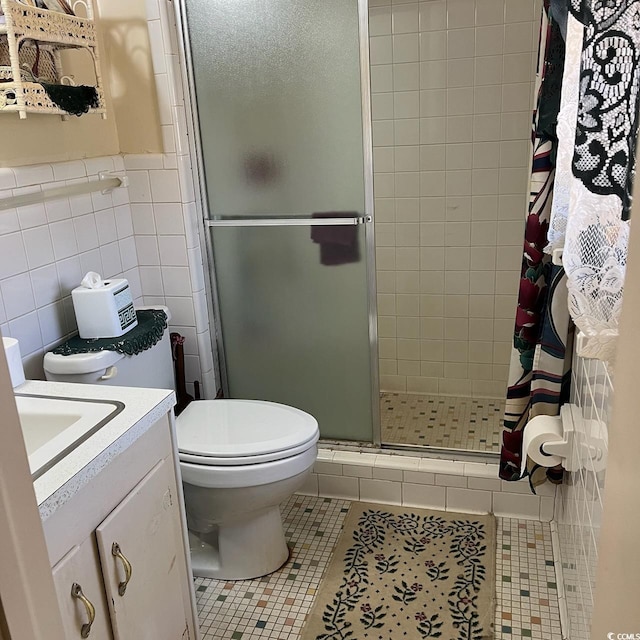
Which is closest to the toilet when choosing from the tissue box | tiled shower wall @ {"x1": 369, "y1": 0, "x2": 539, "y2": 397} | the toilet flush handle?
the toilet flush handle

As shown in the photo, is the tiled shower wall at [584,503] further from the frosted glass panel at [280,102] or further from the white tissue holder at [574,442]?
the frosted glass panel at [280,102]

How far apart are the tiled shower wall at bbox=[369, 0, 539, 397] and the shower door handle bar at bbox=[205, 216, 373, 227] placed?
0.75m

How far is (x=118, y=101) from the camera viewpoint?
2.30m

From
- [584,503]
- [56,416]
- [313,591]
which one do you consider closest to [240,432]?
[313,591]

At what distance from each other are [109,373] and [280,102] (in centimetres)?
106

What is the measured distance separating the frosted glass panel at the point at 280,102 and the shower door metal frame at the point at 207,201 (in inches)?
0.8

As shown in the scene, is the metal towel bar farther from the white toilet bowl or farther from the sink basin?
the white toilet bowl

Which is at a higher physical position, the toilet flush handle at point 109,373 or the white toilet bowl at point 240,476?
the toilet flush handle at point 109,373

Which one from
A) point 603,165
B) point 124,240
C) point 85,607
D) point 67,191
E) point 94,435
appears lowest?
point 85,607

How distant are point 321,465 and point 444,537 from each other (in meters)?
0.52

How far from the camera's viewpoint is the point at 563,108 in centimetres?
104

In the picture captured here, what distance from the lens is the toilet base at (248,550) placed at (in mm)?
2062

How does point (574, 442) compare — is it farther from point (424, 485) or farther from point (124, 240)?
point (124, 240)

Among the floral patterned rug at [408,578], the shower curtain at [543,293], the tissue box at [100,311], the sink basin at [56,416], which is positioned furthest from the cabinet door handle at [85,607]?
the shower curtain at [543,293]
